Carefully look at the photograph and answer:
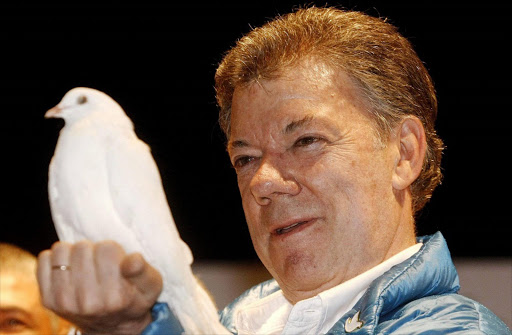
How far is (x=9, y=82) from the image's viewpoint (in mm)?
2033

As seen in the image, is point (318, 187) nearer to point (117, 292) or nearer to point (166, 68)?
point (117, 292)

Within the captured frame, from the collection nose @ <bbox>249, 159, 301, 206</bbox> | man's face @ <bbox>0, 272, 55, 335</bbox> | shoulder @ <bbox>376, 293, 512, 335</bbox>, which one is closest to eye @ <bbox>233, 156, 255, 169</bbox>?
nose @ <bbox>249, 159, 301, 206</bbox>

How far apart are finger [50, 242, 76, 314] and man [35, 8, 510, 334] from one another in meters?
0.47

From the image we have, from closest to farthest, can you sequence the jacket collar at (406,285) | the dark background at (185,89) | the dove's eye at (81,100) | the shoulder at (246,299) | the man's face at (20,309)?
the dove's eye at (81,100)
the jacket collar at (406,285)
the shoulder at (246,299)
the man's face at (20,309)
the dark background at (185,89)

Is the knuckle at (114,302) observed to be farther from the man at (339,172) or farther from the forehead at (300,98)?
the forehead at (300,98)

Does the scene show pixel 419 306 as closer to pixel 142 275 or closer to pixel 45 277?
pixel 142 275

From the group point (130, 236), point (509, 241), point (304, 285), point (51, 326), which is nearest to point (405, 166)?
point (304, 285)

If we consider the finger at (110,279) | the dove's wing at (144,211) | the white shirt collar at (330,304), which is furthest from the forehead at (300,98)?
the finger at (110,279)

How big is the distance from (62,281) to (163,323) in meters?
0.15

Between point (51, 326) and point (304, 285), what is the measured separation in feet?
2.70

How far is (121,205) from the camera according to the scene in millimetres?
871

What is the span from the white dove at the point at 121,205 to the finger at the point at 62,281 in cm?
5

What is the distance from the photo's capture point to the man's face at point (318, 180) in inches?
47.8

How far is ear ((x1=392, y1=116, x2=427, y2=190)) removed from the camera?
1306mm
